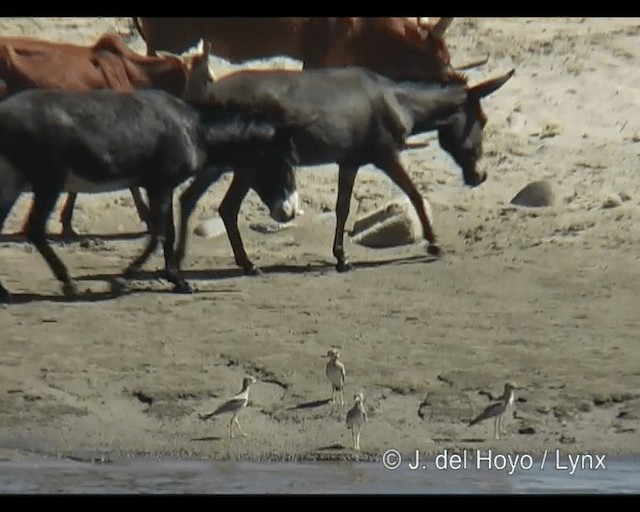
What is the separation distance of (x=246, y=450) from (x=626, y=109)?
1.78 m

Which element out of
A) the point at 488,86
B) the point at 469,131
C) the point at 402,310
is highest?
the point at 488,86

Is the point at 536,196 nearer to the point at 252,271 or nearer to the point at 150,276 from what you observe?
the point at 252,271

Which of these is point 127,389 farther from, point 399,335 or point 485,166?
point 485,166

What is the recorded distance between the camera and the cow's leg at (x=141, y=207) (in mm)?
4832

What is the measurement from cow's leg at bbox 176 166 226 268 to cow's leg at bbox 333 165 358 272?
437mm

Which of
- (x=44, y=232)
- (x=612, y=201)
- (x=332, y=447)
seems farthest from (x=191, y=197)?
(x=612, y=201)

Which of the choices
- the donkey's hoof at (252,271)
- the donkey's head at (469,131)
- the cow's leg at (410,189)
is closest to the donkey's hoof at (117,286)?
the donkey's hoof at (252,271)

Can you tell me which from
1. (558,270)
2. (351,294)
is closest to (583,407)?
(558,270)

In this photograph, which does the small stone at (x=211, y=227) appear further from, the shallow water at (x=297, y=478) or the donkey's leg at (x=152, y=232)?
the shallow water at (x=297, y=478)

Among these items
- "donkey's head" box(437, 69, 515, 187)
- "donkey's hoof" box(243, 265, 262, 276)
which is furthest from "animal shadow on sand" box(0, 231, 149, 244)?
"donkey's head" box(437, 69, 515, 187)

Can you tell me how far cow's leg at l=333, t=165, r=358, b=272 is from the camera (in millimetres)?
4883

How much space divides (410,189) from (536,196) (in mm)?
443

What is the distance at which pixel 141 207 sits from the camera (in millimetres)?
4852

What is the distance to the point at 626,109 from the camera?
16.2ft
